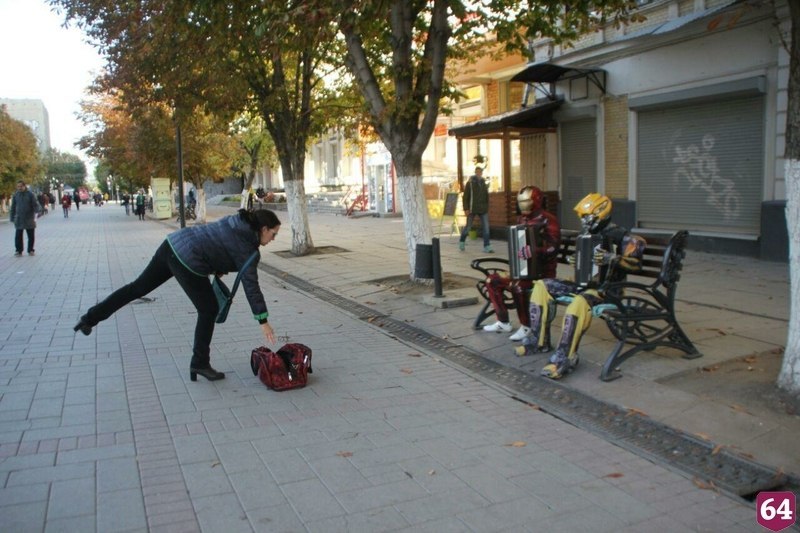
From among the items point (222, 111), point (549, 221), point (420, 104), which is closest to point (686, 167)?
point (420, 104)

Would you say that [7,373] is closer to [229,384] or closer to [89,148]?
[229,384]

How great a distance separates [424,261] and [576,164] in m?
8.72

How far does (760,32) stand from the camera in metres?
11.9

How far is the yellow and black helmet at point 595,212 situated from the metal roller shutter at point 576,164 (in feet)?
34.5

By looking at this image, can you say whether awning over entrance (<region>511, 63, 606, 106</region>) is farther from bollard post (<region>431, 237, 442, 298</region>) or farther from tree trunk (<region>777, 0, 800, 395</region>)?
tree trunk (<region>777, 0, 800, 395</region>)

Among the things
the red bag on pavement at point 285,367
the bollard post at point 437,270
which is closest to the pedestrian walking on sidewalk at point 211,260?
the red bag on pavement at point 285,367

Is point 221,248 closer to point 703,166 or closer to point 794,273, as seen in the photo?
point 794,273

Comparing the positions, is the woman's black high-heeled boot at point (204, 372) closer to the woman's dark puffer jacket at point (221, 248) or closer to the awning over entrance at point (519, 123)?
the woman's dark puffer jacket at point (221, 248)

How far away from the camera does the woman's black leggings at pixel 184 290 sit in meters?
5.70

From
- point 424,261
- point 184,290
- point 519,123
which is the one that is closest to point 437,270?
point 424,261

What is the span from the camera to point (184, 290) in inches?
227

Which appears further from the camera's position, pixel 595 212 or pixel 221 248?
pixel 595 212

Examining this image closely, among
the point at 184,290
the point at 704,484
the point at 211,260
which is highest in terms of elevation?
the point at 211,260

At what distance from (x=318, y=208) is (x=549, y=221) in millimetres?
30972
